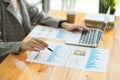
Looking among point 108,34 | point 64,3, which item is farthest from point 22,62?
point 64,3

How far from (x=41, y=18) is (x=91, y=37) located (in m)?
0.53

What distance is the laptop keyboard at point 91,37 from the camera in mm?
1666

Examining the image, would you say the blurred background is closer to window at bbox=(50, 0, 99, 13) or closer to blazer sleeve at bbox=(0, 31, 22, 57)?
window at bbox=(50, 0, 99, 13)

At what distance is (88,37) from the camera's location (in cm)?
176

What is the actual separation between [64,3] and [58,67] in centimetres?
238

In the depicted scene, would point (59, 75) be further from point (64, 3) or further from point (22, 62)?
point (64, 3)

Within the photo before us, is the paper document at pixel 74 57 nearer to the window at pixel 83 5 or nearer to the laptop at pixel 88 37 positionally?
the laptop at pixel 88 37

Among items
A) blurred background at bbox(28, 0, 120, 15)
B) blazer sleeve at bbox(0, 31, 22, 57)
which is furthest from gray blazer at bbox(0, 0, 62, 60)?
blurred background at bbox(28, 0, 120, 15)

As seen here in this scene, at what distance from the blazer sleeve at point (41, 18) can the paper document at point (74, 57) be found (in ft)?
1.34

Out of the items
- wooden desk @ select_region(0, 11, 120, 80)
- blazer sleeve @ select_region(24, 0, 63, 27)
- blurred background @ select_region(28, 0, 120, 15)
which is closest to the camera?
wooden desk @ select_region(0, 11, 120, 80)

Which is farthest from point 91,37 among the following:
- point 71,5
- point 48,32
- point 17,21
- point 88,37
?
point 71,5

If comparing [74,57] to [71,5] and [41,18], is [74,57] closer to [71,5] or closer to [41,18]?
[41,18]

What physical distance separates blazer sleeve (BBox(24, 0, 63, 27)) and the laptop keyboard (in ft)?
0.89

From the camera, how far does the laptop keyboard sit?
1666 millimetres
